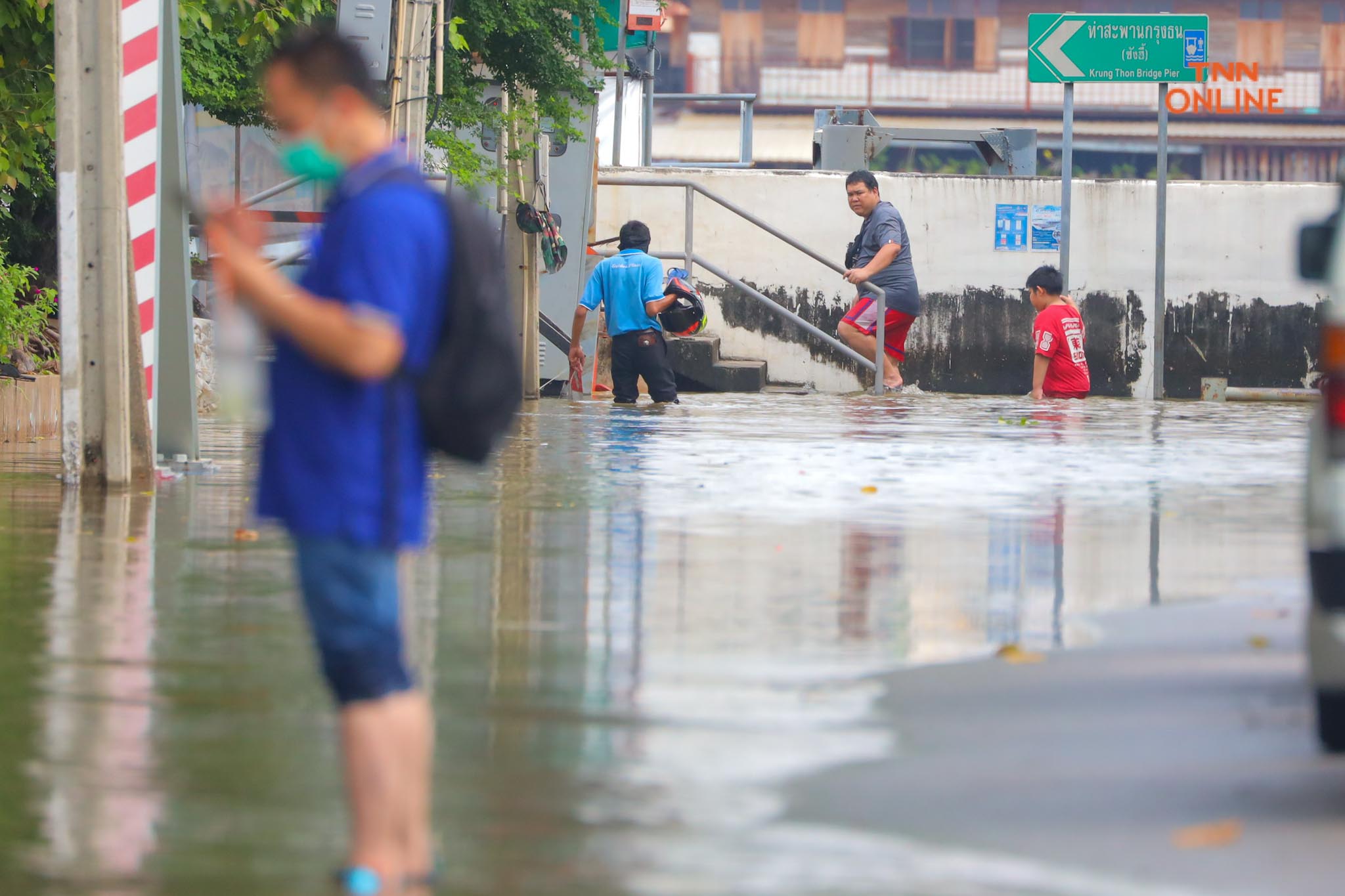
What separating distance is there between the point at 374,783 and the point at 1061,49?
17.9 meters

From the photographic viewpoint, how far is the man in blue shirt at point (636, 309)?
1803 cm

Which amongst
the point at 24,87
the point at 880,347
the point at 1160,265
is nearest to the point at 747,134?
the point at 1160,265

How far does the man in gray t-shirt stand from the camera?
18.7m

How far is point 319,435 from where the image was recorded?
3.58 meters

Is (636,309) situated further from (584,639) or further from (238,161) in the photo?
(584,639)

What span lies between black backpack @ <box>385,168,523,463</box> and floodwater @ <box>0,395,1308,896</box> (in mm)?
805

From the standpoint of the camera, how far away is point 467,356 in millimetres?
3670

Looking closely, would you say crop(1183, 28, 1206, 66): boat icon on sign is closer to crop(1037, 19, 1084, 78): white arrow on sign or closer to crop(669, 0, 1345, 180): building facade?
crop(1037, 19, 1084, 78): white arrow on sign

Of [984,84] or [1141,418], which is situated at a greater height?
[984,84]

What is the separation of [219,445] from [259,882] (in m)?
9.76

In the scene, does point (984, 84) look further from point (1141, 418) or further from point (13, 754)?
point (13, 754)

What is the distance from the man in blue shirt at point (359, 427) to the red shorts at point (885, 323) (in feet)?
53.8

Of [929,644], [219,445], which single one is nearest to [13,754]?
[929,644]

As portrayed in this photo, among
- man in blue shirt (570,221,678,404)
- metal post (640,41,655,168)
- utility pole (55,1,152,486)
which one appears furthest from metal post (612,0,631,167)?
utility pole (55,1,152,486)
